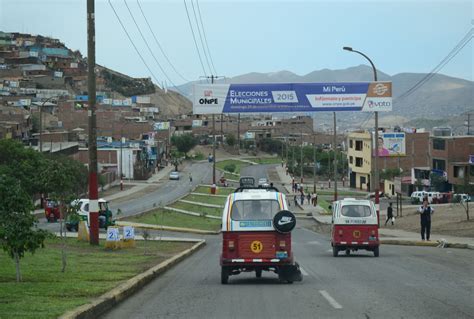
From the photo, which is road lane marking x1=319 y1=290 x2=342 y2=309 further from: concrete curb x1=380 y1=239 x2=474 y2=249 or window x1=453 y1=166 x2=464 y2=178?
window x1=453 y1=166 x2=464 y2=178

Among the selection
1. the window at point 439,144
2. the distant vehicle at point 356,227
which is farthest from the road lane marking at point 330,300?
the window at point 439,144

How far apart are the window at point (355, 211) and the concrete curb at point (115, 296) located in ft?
29.8

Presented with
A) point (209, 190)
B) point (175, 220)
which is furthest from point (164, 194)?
point (175, 220)

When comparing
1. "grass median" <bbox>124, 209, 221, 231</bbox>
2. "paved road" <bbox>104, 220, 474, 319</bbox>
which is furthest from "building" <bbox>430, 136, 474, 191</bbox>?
"paved road" <bbox>104, 220, 474, 319</bbox>

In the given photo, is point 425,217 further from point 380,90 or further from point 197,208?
point 197,208

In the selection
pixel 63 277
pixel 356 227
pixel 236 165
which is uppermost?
pixel 63 277

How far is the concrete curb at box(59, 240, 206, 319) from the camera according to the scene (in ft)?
37.8

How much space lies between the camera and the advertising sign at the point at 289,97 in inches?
1950

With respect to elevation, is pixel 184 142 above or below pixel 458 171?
above

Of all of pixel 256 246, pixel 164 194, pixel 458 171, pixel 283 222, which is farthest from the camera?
pixel 458 171

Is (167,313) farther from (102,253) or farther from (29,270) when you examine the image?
(102,253)

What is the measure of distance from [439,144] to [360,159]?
93.9ft

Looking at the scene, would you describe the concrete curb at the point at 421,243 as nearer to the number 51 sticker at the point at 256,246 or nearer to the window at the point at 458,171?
the number 51 sticker at the point at 256,246

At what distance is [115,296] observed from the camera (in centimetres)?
1391
